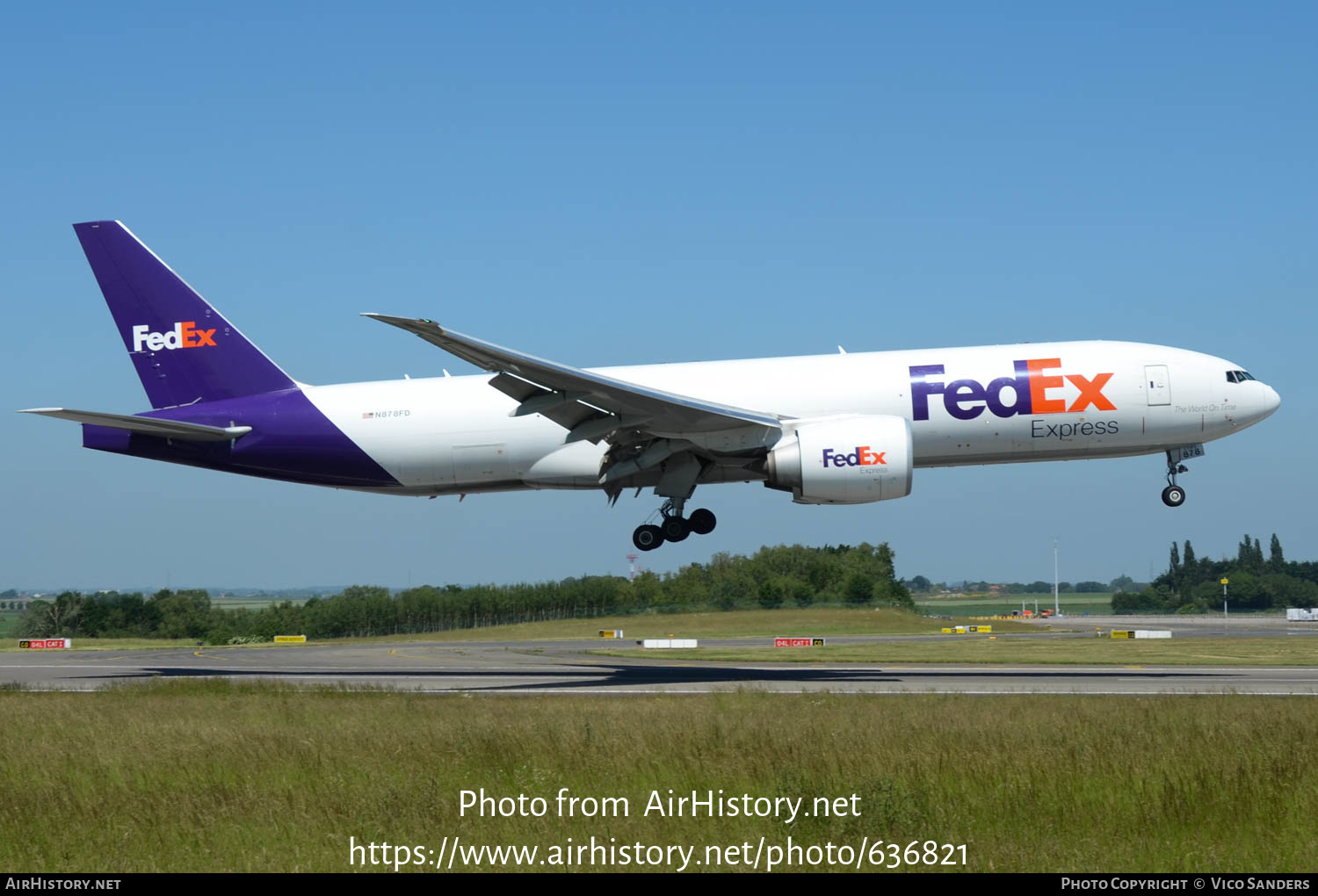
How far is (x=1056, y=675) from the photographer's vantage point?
2638 centimetres

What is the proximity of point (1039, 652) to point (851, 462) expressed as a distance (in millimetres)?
14014

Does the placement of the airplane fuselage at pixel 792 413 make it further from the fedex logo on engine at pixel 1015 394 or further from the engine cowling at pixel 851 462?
the engine cowling at pixel 851 462

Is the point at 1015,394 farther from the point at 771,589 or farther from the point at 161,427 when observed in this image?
the point at 771,589

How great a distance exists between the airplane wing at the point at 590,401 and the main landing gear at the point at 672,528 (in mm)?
3182

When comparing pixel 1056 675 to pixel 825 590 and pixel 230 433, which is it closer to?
pixel 230 433

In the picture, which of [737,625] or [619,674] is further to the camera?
[737,625]

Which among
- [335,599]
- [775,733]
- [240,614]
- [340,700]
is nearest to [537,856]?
[775,733]

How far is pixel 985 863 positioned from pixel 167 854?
741cm

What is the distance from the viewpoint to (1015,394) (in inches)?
1054

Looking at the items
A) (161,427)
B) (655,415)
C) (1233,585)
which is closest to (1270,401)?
(655,415)

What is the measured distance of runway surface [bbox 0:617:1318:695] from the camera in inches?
928

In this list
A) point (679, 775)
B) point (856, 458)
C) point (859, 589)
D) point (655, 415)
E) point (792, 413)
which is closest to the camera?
point (679, 775)

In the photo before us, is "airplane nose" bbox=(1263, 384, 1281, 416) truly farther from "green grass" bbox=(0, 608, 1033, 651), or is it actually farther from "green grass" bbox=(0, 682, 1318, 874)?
"green grass" bbox=(0, 608, 1033, 651)

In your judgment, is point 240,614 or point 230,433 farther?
point 240,614
